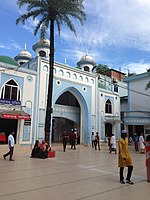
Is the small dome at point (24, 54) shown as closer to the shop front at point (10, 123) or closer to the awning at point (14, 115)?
the shop front at point (10, 123)

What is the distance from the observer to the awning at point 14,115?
16.6m

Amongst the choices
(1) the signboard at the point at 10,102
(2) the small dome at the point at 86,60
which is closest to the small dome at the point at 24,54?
(2) the small dome at the point at 86,60

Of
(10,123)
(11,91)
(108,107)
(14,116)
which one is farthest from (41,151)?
(108,107)

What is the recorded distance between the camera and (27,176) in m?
7.32

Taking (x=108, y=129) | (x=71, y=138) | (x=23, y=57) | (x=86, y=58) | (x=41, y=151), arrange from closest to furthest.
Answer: (x=41, y=151) < (x=71, y=138) < (x=108, y=129) < (x=23, y=57) < (x=86, y=58)

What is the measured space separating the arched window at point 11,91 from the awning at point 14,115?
4.81 ft

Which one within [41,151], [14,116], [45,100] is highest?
[45,100]

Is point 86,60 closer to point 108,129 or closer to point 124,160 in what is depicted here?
point 108,129

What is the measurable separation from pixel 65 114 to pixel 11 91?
832 cm

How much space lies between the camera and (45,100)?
2077 centimetres

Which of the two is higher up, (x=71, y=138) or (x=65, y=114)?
(x=65, y=114)

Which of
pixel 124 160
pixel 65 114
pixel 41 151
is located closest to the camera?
pixel 124 160

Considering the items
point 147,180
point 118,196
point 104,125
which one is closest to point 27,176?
point 118,196

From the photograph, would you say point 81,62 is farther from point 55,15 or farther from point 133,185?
point 133,185
